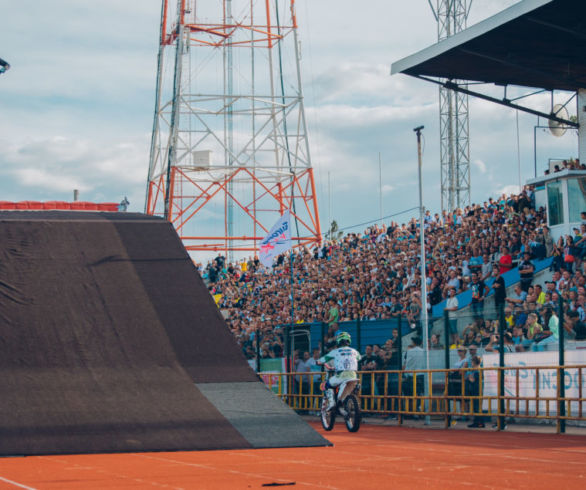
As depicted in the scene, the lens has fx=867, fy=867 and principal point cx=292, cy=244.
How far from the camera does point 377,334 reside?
2134 cm

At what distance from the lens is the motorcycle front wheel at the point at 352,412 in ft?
56.5

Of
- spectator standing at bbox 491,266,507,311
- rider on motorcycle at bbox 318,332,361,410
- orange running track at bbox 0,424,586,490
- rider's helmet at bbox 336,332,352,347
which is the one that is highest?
spectator standing at bbox 491,266,507,311

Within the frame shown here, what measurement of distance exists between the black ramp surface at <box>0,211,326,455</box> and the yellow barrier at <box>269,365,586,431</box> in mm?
4696

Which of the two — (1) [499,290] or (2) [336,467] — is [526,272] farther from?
(2) [336,467]

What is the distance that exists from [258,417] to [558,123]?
17.5 meters

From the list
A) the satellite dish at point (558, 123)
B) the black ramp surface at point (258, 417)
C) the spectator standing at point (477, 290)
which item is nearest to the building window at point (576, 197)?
the satellite dish at point (558, 123)

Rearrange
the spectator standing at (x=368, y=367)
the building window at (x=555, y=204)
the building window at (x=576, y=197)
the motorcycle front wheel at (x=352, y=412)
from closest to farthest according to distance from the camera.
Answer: the motorcycle front wheel at (x=352, y=412)
the spectator standing at (x=368, y=367)
the building window at (x=576, y=197)
the building window at (x=555, y=204)

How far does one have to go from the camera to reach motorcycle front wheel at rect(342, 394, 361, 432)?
1723cm

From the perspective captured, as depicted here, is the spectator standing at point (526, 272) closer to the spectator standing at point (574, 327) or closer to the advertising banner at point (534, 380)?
the advertising banner at point (534, 380)

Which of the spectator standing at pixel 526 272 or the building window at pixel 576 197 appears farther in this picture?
the building window at pixel 576 197

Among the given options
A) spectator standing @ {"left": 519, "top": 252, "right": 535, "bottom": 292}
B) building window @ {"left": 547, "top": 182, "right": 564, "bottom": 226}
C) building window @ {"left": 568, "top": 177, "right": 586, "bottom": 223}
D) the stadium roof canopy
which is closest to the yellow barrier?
spectator standing @ {"left": 519, "top": 252, "right": 535, "bottom": 292}

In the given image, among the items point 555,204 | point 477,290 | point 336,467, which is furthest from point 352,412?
point 555,204

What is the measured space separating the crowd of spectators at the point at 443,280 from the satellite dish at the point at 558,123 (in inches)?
99.9

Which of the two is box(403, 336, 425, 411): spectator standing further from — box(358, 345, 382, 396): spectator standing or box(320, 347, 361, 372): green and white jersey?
box(320, 347, 361, 372): green and white jersey
